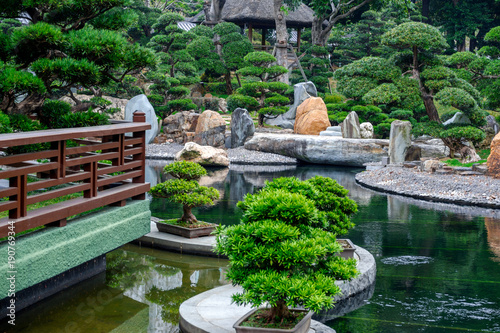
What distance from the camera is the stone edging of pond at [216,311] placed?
4980 mm

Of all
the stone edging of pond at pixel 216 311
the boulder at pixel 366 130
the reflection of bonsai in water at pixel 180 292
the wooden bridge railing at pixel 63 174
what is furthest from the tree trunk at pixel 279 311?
the boulder at pixel 366 130

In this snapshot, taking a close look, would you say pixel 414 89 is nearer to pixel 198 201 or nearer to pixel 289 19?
pixel 198 201

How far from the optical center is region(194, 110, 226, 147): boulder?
22.5 meters

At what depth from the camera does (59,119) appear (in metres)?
7.20

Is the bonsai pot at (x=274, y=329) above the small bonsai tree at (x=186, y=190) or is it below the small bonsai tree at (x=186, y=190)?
below

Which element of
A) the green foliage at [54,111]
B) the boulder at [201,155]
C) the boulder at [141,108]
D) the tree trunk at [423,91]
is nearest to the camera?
the green foliage at [54,111]

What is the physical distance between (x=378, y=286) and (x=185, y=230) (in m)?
3.22

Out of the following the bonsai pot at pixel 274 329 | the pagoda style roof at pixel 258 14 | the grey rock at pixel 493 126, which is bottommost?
the bonsai pot at pixel 274 329

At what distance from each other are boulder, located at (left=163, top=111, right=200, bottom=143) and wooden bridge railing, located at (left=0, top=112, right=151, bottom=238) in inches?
636

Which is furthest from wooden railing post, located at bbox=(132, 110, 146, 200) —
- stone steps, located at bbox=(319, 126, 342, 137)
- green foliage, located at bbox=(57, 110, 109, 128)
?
stone steps, located at bbox=(319, 126, 342, 137)

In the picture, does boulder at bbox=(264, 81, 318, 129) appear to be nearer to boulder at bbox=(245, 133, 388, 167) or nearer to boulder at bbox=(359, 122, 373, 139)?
boulder at bbox=(245, 133, 388, 167)

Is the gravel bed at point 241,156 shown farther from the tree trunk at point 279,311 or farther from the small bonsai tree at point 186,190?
the tree trunk at point 279,311

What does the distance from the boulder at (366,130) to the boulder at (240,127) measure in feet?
16.0

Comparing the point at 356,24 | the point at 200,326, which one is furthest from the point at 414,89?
the point at 356,24
